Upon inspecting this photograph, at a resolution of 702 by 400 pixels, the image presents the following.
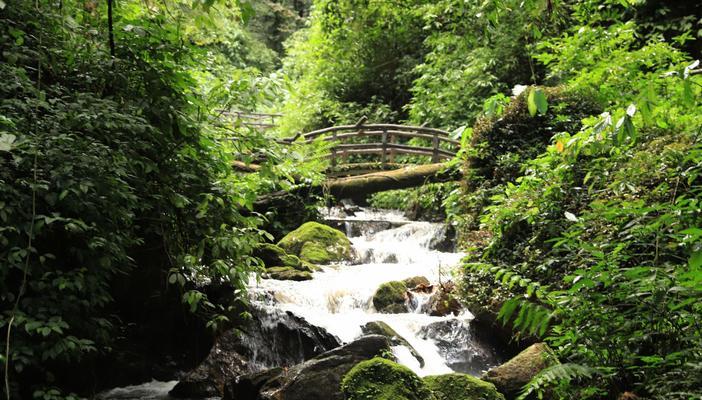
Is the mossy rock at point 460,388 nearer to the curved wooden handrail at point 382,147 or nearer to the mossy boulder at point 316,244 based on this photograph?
the mossy boulder at point 316,244

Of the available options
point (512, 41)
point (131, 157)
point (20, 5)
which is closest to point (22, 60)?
point (20, 5)

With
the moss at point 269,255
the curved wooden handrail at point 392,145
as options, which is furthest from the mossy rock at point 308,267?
the curved wooden handrail at point 392,145

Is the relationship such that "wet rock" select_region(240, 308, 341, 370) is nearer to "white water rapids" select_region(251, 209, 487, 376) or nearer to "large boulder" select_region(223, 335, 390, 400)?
"white water rapids" select_region(251, 209, 487, 376)

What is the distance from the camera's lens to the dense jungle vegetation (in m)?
2.98

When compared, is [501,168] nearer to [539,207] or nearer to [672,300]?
[539,207]

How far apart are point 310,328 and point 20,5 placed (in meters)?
4.80

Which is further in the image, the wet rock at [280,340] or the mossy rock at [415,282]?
the mossy rock at [415,282]

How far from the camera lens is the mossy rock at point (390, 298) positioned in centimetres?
781

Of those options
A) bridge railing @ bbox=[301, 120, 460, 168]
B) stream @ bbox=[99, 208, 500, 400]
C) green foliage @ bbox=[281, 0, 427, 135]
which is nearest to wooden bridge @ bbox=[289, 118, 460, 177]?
bridge railing @ bbox=[301, 120, 460, 168]

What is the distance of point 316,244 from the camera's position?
10.5 meters

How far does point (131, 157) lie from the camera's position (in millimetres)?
4352

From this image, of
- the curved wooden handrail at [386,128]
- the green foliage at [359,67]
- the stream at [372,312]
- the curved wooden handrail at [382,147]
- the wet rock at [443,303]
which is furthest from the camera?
the green foliage at [359,67]

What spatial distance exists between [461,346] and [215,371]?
10.4ft

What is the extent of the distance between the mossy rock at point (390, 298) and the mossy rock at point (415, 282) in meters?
0.27
